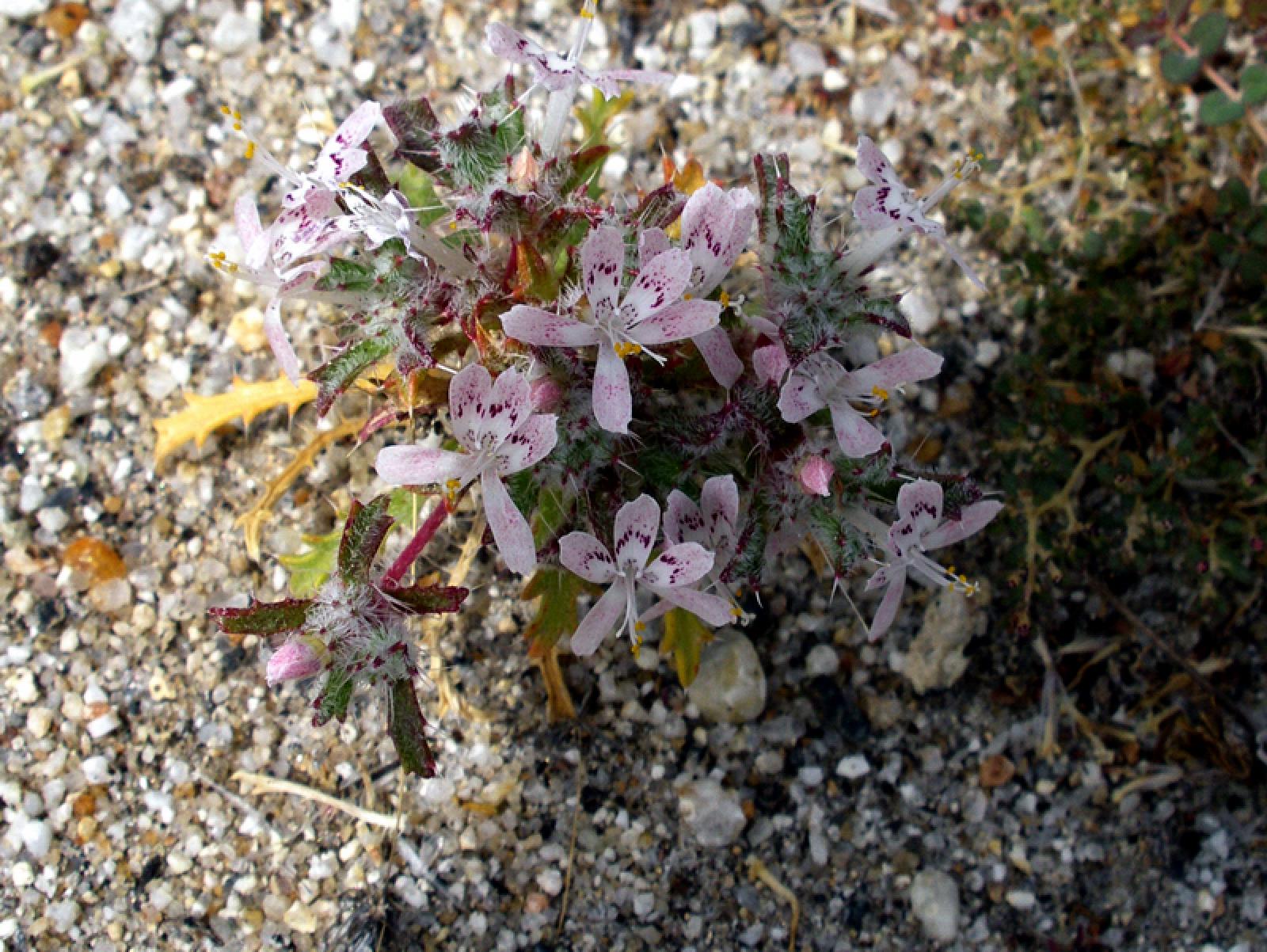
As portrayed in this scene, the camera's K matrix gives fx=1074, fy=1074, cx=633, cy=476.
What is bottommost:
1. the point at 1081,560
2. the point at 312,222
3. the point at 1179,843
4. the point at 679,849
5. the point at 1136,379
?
the point at 1179,843

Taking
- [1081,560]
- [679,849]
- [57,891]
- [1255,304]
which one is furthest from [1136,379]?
[57,891]

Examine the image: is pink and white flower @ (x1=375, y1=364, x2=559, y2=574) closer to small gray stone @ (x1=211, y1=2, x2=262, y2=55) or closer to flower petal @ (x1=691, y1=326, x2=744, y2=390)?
flower petal @ (x1=691, y1=326, x2=744, y2=390)

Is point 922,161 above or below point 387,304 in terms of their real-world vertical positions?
below

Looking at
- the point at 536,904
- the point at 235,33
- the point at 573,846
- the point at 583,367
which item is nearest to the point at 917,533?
the point at 583,367

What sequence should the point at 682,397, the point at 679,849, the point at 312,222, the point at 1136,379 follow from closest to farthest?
1. the point at 312,222
2. the point at 682,397
3. the point at 679,849
4. the point at 1136,379

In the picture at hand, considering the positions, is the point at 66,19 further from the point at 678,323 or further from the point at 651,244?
the point at 678,323

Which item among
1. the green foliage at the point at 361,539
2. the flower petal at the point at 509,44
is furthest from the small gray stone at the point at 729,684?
the flower petal at the point at 509,44

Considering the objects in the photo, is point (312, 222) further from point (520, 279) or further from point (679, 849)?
point (679, 849)
